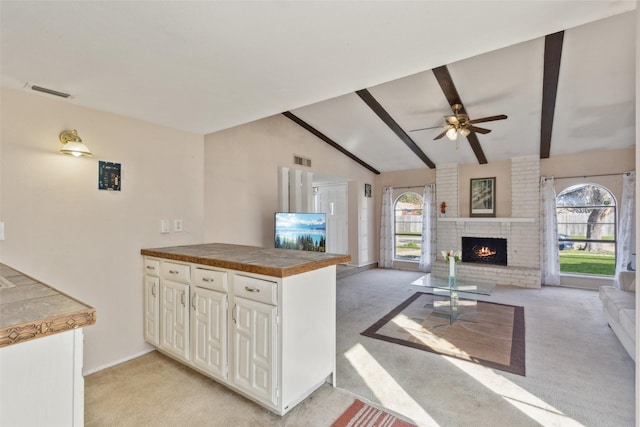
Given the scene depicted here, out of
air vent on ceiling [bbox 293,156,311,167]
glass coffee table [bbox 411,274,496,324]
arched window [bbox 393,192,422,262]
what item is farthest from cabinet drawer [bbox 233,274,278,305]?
arched window [bbox 393,192,422,262]

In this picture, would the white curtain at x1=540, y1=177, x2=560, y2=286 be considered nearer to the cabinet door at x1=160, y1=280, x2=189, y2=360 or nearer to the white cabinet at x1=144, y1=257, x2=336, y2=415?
the white cabinet at x1=144, y1=257, x2=336, y2=415

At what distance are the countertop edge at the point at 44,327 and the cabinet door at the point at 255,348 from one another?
0.99m

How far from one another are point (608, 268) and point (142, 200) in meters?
7.70

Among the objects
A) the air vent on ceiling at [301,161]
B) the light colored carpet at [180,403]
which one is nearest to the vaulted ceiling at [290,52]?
the air vent on ceiling at [301,161]

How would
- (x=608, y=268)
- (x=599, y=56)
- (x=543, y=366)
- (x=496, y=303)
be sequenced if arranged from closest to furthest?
(x=543, y=366), (x=599, y=56), (x=496, y=303), (x=608, y=268)

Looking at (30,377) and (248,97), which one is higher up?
(248,97)

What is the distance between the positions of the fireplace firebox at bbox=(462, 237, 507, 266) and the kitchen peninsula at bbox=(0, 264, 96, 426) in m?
6.66

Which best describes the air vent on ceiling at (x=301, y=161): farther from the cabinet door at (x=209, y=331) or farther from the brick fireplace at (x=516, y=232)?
the brick fireplace at (x=516, y=232)

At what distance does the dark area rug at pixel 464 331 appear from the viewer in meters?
2.78

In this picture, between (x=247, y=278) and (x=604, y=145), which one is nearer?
(x=247, y=278)

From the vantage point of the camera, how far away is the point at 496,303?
4461 mm

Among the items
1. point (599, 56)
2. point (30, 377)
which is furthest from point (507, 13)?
point (599, 56)

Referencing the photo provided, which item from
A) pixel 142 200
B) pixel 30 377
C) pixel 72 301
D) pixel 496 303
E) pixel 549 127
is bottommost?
pixel 496 303

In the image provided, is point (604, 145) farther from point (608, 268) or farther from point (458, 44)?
point (458, 44)
